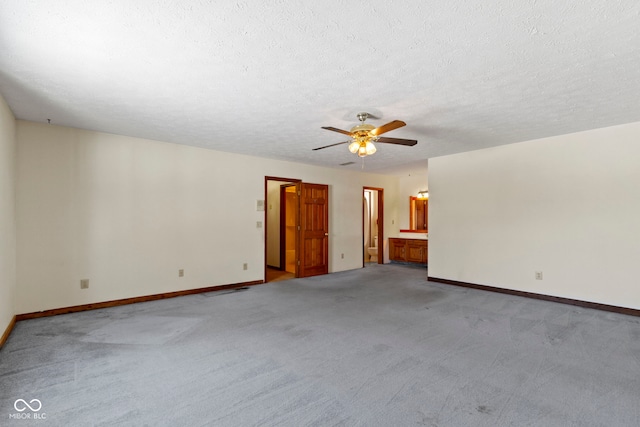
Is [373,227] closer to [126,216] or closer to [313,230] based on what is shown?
[313,230]

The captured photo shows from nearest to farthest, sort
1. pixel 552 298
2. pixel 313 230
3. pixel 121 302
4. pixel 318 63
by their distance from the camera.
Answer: pixel 318 63, pixel 121 302, pixel 552 298, pixel 313 230

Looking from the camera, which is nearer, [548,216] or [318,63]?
[318,63]

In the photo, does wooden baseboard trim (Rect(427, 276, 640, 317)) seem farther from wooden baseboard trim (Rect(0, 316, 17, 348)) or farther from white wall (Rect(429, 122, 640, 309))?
wooden baseboard trim (Rect(0, 316, 17, 348))

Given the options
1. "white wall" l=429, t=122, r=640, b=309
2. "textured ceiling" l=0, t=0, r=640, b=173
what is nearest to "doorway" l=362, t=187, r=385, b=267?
"white wall" l=429, t=122, r=640, b=309

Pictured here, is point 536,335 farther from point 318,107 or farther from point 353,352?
point 318,107

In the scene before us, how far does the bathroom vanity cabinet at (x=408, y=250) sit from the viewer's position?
8016mm

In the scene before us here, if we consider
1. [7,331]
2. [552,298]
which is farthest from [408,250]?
[7,331]

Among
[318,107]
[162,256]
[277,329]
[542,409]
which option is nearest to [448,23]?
[318,107]

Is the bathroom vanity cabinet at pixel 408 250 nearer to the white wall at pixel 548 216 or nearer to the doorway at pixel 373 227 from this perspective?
the doorway at pixel 373 227

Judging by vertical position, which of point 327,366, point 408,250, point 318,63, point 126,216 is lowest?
point 327,366

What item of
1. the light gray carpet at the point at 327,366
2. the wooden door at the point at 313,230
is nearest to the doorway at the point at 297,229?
the wooden door at the point at 313,230

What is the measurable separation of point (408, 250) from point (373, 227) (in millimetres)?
1708

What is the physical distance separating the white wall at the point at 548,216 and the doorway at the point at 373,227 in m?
2.24

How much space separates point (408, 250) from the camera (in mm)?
8352
